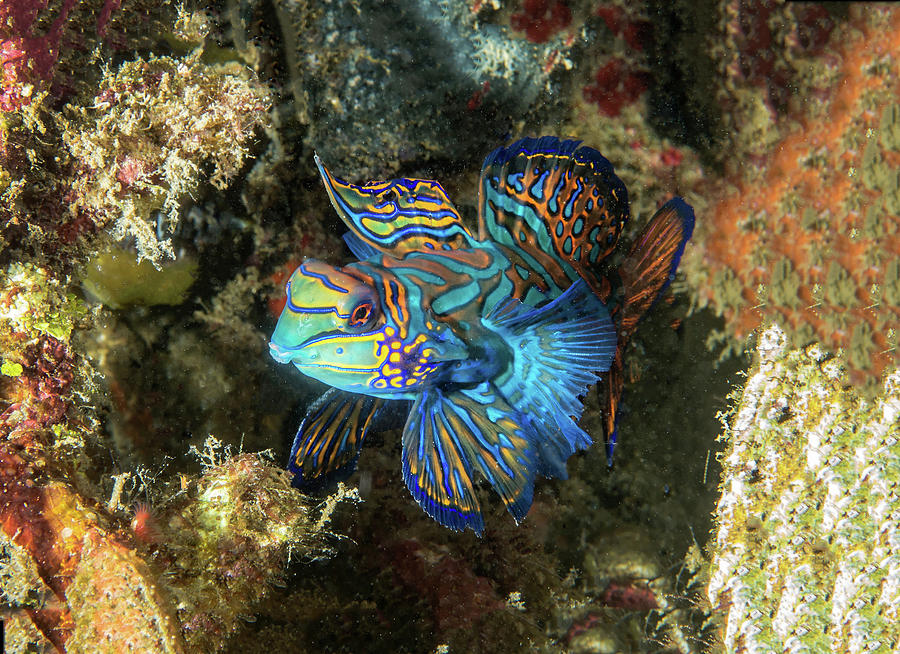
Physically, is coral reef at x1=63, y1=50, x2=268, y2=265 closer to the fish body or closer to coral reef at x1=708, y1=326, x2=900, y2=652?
the fish body

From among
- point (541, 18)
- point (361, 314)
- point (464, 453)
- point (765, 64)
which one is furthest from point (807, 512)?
point (541, 18)

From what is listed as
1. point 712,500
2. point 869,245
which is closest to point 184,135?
point 869,245

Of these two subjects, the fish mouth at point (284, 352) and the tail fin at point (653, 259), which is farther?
the tail fin at point (653, 259)

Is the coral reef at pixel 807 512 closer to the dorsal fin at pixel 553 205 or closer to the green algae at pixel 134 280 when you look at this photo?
the dorsal fin at pixel 553 205

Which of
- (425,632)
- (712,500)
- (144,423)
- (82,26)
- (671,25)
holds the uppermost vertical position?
(671,25)

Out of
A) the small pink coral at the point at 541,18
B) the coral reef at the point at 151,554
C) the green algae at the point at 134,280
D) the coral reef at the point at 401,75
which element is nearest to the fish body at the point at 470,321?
the coral reef at the point at 151,554

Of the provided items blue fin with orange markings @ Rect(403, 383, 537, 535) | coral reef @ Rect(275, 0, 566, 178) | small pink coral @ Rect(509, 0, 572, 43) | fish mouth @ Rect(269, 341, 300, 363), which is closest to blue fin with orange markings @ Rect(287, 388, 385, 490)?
blue fin with orange markings @ Rect(403, 383, 537, 535)

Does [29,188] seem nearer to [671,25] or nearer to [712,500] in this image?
[671,25]
